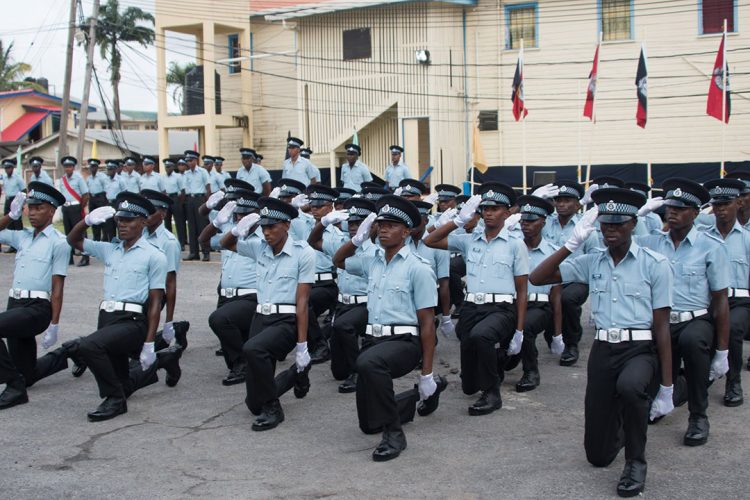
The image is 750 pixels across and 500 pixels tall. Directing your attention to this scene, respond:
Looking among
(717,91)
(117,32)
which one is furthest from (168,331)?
(117,32)

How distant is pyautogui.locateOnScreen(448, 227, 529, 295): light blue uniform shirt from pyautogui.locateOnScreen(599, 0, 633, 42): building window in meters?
19.5

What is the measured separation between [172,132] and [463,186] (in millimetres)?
22698

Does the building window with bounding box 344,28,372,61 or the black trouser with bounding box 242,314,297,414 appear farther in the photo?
the building window with bounding box 344,28,372,61

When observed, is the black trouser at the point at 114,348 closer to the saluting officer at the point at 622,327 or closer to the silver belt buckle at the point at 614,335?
the saluting officer at the point at 622,327

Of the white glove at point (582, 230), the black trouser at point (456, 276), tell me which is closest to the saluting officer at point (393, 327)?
the white glove at point (582, 230)

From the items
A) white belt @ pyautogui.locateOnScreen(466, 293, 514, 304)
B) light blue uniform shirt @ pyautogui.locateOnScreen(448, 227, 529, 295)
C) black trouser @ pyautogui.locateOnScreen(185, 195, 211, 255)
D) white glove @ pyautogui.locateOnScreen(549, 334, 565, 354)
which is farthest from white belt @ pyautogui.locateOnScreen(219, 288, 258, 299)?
black trouser @ pyautogui.locateOnScreen(185, 195, 211, 255)

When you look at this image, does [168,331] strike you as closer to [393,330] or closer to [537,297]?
[393,330]

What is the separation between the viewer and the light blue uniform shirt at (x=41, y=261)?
8.91m

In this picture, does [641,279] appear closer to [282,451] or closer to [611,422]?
[611,422]

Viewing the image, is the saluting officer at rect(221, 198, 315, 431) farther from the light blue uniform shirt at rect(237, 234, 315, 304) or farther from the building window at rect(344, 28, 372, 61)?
the building window at rect(344, 28, 372, 61)

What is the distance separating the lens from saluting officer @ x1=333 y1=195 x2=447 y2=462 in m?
6.91

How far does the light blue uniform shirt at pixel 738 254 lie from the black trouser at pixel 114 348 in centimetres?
548

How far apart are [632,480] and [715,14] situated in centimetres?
2222

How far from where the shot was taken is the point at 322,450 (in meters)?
7.14
